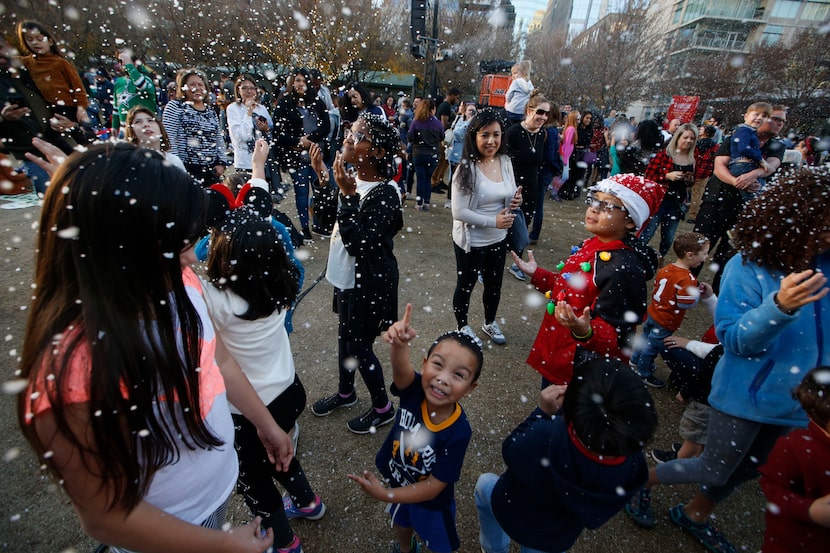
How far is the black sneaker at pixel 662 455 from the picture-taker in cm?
264

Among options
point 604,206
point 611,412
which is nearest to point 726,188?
point 604,206

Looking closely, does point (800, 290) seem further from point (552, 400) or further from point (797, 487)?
point (552, 400)

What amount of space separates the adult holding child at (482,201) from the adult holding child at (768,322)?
1677 millimetres

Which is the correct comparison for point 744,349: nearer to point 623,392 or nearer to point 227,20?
point 623,392

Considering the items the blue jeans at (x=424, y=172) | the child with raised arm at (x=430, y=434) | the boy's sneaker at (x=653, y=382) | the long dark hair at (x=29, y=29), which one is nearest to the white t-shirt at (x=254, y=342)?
the child with raised arm at (x=430, y=434)

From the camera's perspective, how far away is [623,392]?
1.29 metres

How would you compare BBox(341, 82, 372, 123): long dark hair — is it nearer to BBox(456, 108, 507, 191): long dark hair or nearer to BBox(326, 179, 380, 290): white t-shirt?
BBox(456, 108, 507, 191): long dark hair

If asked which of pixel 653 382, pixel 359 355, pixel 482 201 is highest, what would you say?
pixel 482 201

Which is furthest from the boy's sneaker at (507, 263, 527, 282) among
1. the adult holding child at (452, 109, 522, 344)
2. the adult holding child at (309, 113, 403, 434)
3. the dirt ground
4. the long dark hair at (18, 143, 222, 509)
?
the long dark hair at (18, 143, 222, 509)

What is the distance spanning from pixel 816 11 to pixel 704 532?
5106cm

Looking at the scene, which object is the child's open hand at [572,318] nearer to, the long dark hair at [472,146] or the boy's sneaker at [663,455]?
the boy's sneaker at [663,455]

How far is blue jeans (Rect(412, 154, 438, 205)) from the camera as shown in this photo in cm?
731

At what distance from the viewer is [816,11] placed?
108 feet

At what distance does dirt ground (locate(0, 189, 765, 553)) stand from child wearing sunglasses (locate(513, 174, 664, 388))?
88 centimetres
